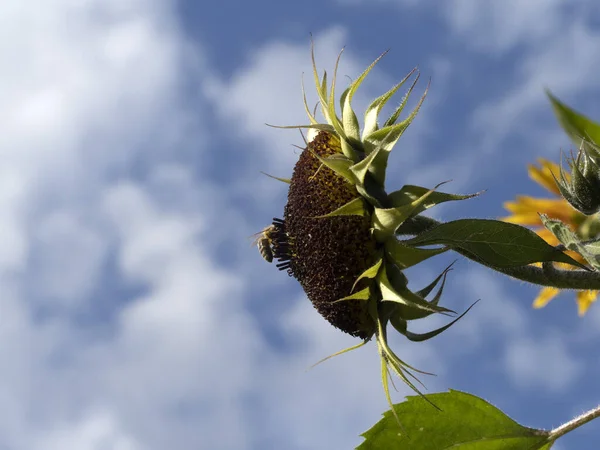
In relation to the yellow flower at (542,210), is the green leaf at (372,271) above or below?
below

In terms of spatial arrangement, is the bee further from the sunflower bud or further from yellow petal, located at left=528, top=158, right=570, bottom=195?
yellow petal, located at left=528, top=158, right=570, bottom=195

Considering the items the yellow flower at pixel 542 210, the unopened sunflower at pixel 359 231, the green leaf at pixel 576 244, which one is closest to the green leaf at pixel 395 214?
the unopened sunflower at pixel 359 231

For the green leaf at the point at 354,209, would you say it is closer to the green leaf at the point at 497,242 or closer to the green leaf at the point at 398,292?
the green leaf at the point at 398,292

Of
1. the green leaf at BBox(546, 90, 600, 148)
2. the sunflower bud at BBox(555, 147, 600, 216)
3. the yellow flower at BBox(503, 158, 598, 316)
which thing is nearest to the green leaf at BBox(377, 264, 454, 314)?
the sunflower bud at BBox(555, 147, 600, 216)

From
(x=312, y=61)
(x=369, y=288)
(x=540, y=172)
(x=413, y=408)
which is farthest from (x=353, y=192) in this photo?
(x=540, y=172)

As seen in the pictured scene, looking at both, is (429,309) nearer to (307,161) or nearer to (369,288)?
(369,288)
